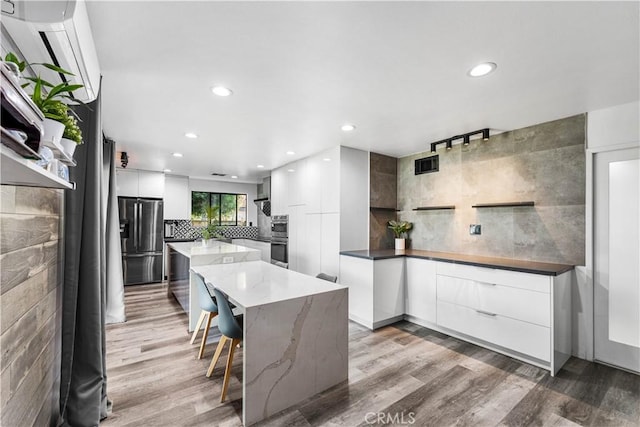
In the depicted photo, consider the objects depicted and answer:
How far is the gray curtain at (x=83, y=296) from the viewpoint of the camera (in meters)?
1.62

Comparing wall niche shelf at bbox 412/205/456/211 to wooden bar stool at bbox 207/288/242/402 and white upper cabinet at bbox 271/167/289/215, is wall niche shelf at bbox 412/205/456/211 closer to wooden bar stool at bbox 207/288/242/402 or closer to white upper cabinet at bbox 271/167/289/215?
white upper cabinet at bbox 271/167/289/215

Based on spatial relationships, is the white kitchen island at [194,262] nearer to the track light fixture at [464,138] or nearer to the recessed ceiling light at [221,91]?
the recessed ceiling light at [221,91]

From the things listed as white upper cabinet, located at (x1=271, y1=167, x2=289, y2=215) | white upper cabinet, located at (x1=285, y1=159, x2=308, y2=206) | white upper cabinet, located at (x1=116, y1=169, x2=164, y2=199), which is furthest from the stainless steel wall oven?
white upper cabinet, located at (x1=116, y1=169, x2=164, y2=199)

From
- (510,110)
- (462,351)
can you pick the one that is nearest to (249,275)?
(462,351)

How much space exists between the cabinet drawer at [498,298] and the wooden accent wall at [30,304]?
3.23 metres

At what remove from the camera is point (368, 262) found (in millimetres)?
3344

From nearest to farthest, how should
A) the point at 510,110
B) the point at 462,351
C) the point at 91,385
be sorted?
the point at 91,385 → the point at 510,110 → the point at 462,351

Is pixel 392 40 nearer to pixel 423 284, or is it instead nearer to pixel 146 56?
pixel 146 56

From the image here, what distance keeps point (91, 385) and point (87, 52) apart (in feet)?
6.12

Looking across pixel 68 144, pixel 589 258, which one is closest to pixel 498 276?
pixel 589 258

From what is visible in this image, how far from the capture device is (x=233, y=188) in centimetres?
711

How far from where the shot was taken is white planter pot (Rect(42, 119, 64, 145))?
858 mm

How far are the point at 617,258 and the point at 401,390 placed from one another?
221 cm

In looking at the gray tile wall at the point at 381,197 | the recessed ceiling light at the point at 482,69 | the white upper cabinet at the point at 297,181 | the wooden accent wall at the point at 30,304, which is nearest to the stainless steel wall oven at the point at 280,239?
the white upper cabinet at the point at 297,181
